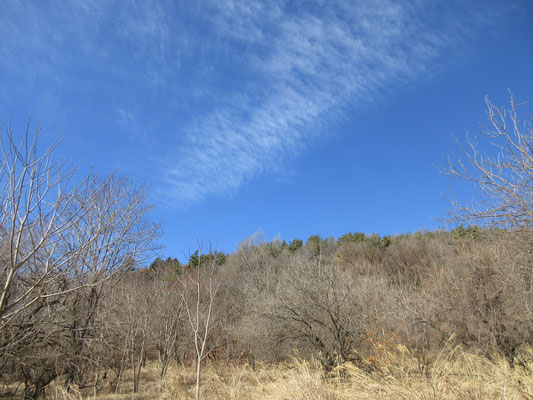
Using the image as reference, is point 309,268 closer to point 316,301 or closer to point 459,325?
point 316,301

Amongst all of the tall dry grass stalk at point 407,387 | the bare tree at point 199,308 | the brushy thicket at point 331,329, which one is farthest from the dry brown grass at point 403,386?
the bare tree at point 199,308

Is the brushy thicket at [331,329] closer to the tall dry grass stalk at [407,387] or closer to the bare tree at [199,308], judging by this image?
the tall dry grass stalk at [407,387]

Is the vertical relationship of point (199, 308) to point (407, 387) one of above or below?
above

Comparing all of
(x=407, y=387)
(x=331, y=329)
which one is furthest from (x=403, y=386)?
(x=331, y=329)

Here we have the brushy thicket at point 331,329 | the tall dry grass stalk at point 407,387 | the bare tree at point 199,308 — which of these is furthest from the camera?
the brushy thicket at point 331,329

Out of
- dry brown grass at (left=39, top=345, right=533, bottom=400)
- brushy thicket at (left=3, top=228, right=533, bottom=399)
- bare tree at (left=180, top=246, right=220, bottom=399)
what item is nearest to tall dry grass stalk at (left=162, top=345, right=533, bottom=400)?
dry brown grass at (left=39, top=345, right=533, bottom=400)

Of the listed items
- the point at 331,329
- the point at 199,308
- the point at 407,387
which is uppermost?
the point at 199,308

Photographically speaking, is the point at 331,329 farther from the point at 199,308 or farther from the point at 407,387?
the point at 199,308

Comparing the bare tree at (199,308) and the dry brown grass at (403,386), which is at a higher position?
the bare tree at (199,308)

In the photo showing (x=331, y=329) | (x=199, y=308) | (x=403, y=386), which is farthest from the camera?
(x=199, y=308)

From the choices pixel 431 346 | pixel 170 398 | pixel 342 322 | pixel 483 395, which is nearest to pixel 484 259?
pixel 431 346

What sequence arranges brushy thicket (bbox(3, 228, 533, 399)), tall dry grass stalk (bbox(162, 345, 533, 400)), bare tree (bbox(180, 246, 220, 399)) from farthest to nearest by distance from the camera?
brushy thicket (bbox(3, 228, 533, 399)) → bare tree (bbox(180, 246, 220, 399)) → tall dry grass stalk (bbox(162, 345, 533, 400))

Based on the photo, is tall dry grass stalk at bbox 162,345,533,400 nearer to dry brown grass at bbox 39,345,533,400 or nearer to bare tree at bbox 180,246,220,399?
dry brown grass at bbox 39,345,533,400

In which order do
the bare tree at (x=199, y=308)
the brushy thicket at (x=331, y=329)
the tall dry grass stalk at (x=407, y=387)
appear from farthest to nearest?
the brushy thicket at (x=331, y=329)
the bare tree at (x=199, y=308)
the tall dry grass stalk at (x=407, y=387)
